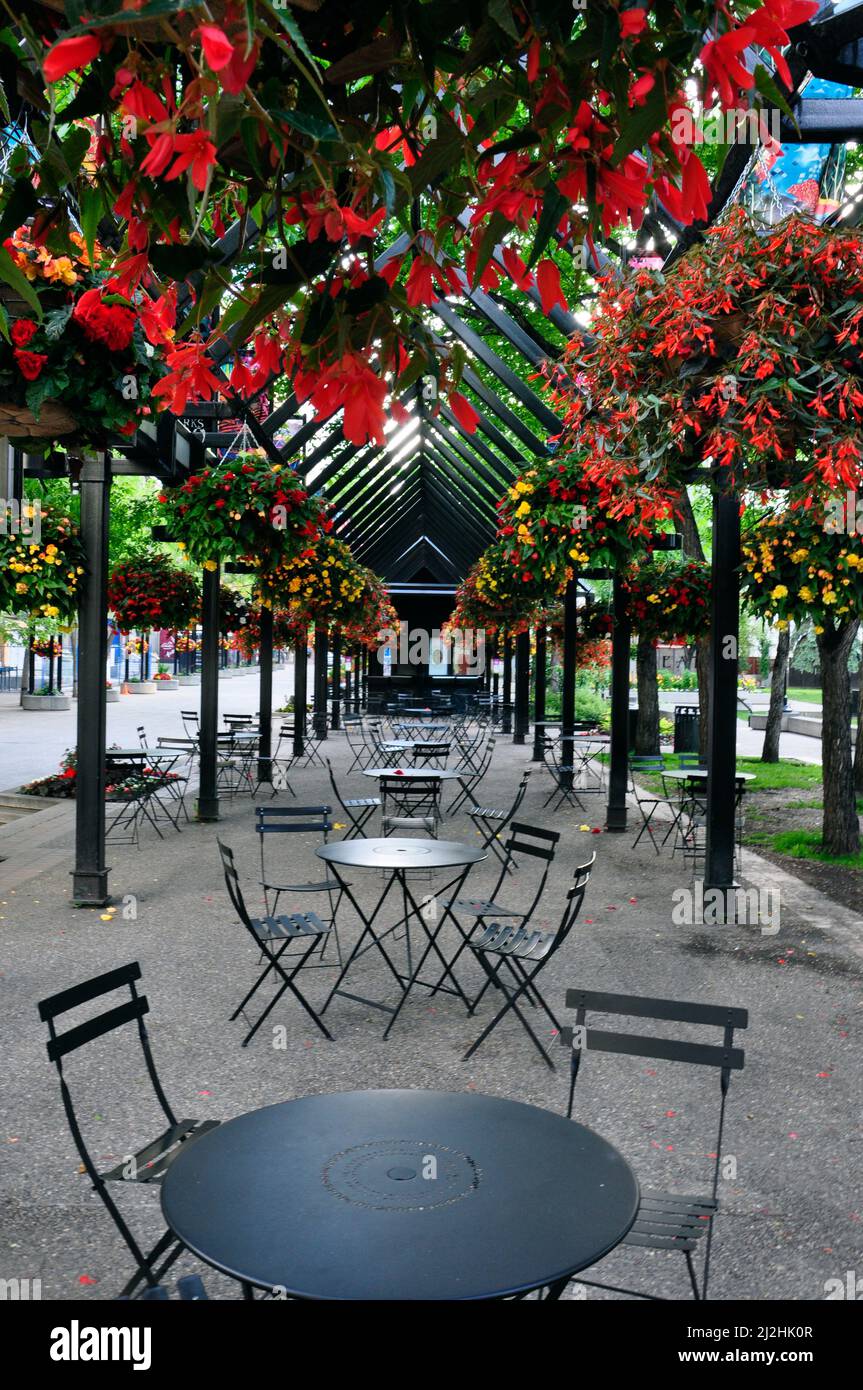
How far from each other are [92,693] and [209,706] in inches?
175

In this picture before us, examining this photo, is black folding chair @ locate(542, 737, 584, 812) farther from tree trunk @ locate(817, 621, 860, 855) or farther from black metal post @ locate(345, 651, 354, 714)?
black metal post @ locate(345, 651, 354, 714)

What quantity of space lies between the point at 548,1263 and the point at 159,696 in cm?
4395

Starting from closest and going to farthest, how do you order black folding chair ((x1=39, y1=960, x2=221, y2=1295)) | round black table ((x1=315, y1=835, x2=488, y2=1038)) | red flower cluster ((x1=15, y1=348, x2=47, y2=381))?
black folding chair ((x1=39, y1=960, x2=221, y2=1295)) → red flower cluster ((x1=15, y1=348, x2=47, y2=381)) → round black table ((x1=315, y1=835, x2=488, y2=1038))

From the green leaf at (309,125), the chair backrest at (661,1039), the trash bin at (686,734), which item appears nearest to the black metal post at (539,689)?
the trash bin at (686,734)

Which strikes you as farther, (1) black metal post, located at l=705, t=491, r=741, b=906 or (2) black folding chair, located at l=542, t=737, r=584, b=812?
(2) black folding chair, located at l=542, t=737, r=584, b=812

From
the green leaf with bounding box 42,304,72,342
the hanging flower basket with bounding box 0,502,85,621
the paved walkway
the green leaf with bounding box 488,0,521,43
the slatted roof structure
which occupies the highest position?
the slatted roof structure

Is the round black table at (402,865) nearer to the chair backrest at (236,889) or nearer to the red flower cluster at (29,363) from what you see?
the chair backrest at (236,889)

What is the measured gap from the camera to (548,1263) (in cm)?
208

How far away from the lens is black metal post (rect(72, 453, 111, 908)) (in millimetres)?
7957

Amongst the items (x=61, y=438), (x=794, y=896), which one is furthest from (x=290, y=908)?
(x=61, y=438)

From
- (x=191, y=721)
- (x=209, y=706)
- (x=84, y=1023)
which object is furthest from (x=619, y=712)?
(x=191, y=721)

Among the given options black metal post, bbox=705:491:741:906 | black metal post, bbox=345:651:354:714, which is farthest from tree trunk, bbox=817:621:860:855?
black metal post, bbox=345:651:354:714

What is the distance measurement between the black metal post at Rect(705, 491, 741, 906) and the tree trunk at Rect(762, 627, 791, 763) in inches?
391

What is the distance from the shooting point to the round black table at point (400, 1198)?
2.04 metres
